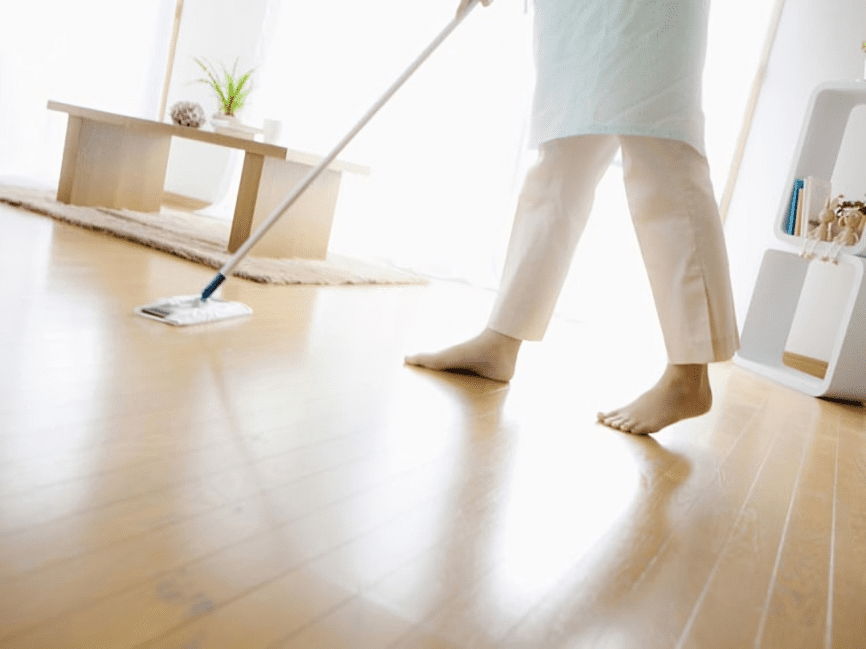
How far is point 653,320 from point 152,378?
8.34ft

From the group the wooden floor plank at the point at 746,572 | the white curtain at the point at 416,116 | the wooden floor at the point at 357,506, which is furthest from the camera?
the white curtain at the point at 416,116

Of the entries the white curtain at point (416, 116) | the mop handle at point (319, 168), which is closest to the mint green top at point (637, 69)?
the mop handle at point (319, 168)

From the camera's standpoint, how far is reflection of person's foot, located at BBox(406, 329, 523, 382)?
1688 mm

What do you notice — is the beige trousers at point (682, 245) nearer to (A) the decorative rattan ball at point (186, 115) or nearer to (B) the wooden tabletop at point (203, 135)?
(B) the wooden tabletop at point (203, 135)

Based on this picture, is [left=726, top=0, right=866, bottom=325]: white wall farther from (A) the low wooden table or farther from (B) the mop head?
(B) the mop head

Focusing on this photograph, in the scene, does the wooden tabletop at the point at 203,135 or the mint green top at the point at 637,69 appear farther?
the wooden tabletop at the point at 203,135

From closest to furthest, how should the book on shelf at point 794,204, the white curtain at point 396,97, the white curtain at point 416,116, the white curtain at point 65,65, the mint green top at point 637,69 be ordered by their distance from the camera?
the mint green top at point 637,69 → the book on shelf at point 794,204 → the white curtain at point 396,97 → the white curtain at point 416,116 → the white curtain at point 65,65

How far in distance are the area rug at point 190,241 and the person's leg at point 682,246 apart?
120cm

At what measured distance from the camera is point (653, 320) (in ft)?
11.1

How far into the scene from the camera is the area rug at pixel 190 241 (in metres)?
2.45

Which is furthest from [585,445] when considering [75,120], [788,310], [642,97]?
[75,120]

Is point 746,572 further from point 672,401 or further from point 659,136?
point 659,136

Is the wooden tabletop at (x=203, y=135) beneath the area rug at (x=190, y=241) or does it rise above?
above

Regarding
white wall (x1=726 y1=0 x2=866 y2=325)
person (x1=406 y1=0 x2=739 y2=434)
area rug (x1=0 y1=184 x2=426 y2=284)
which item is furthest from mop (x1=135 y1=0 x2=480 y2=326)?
white wall (x1=726 y1=0 x2=866 y2=325)
